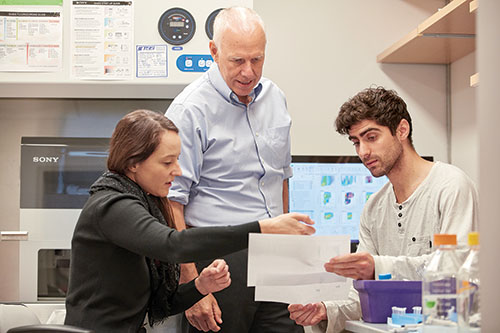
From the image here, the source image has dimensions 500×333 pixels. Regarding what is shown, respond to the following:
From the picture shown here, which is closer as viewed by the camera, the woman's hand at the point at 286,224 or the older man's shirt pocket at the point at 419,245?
the woman's hand at the point at 286,224

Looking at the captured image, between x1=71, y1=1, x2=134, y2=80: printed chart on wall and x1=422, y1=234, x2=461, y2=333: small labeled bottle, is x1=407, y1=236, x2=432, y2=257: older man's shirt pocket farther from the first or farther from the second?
x1=71, y1=1, x2=134, y2=80: printed chart on wall

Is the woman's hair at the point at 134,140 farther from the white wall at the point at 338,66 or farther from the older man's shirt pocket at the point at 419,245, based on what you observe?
the white wall at the point at 338,66

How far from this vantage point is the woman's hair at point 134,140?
1577 millimetres

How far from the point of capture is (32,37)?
254cm

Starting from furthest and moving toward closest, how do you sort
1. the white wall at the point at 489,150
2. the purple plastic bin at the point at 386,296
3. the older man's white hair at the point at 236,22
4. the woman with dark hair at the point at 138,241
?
the older man's white hair at the point at 236,22 → the purple plastic bin at the point at 386,296 → the woman with dark hair at the point at 138,241 → the white wall at the point at 489,150

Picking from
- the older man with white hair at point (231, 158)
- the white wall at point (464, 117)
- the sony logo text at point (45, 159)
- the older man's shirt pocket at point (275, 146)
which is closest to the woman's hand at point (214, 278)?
the older man with white hair at point (231, 158)

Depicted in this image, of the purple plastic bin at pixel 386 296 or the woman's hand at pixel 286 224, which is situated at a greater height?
the woman's hand at pixel 286 224

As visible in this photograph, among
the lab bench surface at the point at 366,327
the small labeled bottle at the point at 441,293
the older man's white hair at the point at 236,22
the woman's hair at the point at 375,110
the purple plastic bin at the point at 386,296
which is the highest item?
the older man's white hair at the point at 236,22

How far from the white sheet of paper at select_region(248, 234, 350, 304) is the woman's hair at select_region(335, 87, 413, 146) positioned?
2.18 feet

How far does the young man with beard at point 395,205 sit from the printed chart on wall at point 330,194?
2.98ft

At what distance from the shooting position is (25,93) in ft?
8.69

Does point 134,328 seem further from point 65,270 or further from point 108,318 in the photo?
point 65,270

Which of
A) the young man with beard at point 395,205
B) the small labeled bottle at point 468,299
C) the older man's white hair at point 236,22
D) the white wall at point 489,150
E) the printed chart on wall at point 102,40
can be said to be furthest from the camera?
the printed chart on wall at point 102,40

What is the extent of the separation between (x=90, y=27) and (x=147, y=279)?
4.38ft
